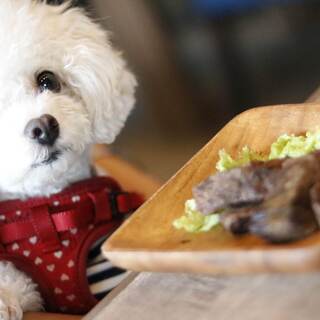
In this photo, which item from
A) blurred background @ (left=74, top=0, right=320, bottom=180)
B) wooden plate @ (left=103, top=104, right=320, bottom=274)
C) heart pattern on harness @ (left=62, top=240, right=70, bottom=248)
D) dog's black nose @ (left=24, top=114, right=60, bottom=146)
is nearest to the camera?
wooden plate @ (left=103, top=104, right=320, bottom=274)

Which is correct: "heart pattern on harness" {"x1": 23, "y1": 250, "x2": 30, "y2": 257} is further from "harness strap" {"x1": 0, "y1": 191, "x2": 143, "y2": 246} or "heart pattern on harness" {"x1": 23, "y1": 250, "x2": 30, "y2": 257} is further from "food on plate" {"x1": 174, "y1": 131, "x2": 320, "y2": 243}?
"food on plate" {"x1": 174, "y1": 131, "x2": 320, "y2": 243}

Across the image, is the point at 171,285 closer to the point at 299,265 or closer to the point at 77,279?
the point at 299,265

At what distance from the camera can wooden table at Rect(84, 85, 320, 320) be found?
56 centimetres

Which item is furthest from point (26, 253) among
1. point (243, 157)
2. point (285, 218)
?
point (285, 218)

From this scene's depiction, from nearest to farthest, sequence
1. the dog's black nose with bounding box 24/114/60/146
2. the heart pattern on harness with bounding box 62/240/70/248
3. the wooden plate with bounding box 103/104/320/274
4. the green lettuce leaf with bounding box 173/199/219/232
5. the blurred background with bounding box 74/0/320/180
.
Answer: the wooden plate with bounding box 103/104/320/274 → the green lettuce leaf with bounding box 173/199/219/232 → the dog's black nose with bounding box 24/114/60/146 → the heart pattern on harness with bounding box 62/240/70/248 → the blurred background with bounding box 74/0/320/180

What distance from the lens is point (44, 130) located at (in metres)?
0.94

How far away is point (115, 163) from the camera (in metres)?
1.50

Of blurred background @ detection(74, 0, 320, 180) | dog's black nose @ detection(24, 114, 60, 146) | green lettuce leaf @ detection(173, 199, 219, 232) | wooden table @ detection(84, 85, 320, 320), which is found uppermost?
dog's black nose @ detection(24, 114, 60, 146)

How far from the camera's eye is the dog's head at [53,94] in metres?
0.95

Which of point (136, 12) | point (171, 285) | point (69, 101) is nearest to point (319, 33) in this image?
point (136, 12)

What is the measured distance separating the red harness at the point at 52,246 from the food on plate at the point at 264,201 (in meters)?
0.38

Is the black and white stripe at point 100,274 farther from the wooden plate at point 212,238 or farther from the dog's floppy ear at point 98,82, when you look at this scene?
the wooden plate at point 212,238

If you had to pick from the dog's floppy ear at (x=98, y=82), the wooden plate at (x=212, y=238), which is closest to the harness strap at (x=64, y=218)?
the dog's floppy ear at (x=98, y=82)

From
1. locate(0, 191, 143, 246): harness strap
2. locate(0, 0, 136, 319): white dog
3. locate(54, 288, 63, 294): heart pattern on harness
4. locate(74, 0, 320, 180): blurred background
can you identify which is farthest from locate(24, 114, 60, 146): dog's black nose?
locate(74, 0, 320, 180): blurred background
